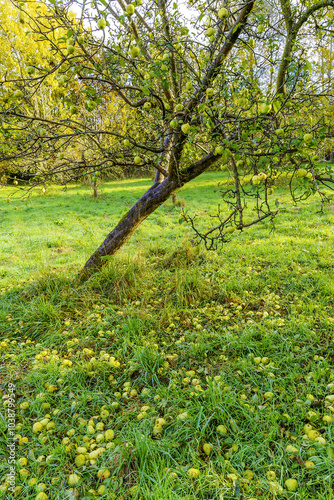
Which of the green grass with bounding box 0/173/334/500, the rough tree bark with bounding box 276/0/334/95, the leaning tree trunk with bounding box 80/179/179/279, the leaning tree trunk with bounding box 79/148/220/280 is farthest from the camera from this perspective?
the leaning tree trunk with bounding box 80/179/179/279

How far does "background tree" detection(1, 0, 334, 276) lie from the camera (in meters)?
1.79

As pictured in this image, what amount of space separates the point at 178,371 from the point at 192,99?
94.4 inches

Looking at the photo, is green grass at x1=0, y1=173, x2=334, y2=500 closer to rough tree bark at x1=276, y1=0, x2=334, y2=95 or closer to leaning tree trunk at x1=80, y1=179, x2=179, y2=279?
leaning tree trunk at x1=80, y1=179, x2=179, y2=279

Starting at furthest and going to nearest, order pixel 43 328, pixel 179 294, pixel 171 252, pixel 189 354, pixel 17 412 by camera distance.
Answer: pixel 171 252, pixel 179 294, pixel 43 328, pixel 189 354, pixel 17 412

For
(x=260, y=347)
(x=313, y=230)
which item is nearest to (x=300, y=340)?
(x=260, y=347)

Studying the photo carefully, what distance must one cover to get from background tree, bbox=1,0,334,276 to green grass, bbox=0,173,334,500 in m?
0.91

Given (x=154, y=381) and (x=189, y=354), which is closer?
(x=154, y=381)

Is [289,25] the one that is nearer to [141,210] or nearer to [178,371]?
[141,210]

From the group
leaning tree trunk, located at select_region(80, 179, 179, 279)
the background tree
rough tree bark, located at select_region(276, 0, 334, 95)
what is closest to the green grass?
leaning tree trunk, located at select_region(80, 179, 179, 279)

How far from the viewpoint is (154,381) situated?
95.7 inches

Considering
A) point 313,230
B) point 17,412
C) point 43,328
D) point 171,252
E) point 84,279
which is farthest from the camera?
point 313,230

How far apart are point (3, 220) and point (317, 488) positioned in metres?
10.4

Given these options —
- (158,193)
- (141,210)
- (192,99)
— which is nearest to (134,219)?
(141,210)

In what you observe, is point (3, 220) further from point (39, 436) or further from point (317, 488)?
point (317, 488)
